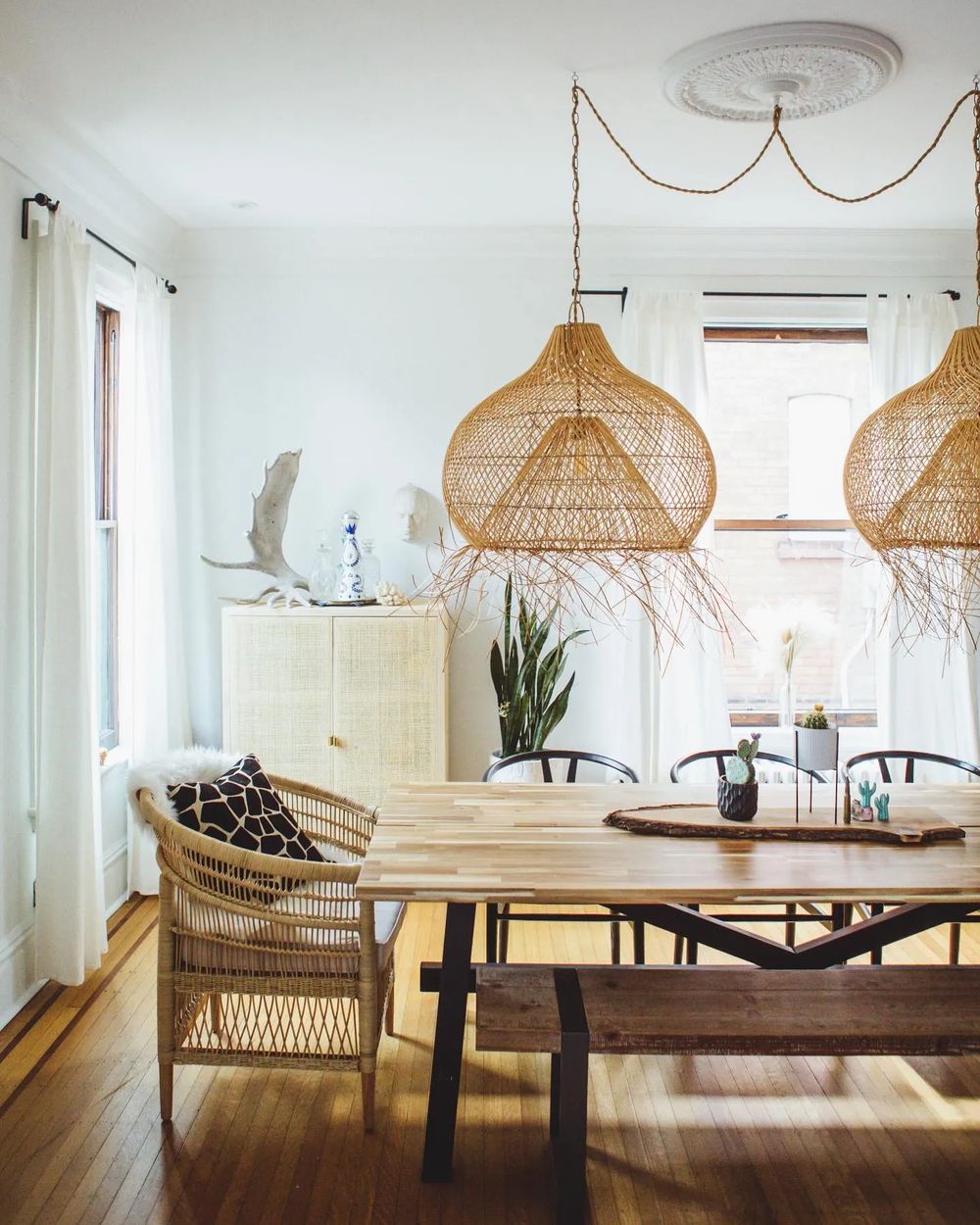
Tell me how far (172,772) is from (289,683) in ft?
4.48

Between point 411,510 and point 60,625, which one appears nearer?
point 60,625

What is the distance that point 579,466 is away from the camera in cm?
234

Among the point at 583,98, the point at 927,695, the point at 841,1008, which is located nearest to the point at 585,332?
the point at 583,98

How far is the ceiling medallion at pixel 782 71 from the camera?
9.00ft

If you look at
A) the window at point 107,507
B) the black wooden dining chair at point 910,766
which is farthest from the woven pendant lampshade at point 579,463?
the window at point 107,507

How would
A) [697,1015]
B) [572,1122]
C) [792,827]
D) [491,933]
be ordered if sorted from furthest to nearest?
1. [491,933]
2. [792,827]
3. [697,1015]
4. [572,1122]

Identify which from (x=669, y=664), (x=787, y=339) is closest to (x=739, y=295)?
(x=787, y=339)

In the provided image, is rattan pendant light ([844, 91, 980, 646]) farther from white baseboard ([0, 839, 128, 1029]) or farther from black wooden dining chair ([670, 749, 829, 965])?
white baseboard ([0, 839, 128, 1029])

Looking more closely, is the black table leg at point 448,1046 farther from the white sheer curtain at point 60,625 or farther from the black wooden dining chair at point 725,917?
the white sheer curtain at point 60,625

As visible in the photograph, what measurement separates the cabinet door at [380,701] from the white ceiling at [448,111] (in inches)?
66.5

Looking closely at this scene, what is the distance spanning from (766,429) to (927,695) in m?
1.40

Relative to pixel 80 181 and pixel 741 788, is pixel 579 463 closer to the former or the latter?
pixel 741 788

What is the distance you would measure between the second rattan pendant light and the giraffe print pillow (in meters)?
1.00

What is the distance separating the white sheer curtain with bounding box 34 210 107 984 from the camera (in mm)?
3373
